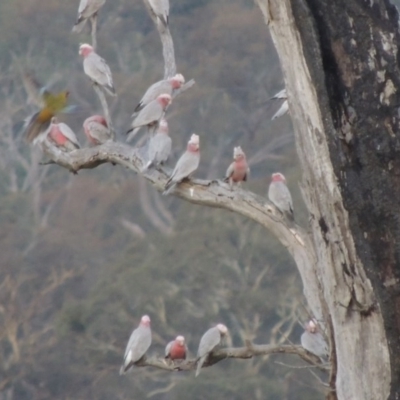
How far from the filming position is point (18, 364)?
2052cm

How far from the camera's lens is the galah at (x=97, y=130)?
620 cm

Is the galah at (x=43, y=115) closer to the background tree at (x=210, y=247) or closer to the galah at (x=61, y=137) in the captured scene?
the galah at (x=61, y=137)

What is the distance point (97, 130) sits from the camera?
6.41 m

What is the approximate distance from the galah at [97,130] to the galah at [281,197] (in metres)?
0.80

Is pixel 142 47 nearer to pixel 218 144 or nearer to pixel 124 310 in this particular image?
pixel 218 144

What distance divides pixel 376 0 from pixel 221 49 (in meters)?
25.4

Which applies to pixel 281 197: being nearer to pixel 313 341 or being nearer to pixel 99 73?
pixel 313 341

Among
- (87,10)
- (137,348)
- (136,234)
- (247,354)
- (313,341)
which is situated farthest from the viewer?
(136,234)

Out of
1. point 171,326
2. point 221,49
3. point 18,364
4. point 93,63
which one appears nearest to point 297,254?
point 93,63

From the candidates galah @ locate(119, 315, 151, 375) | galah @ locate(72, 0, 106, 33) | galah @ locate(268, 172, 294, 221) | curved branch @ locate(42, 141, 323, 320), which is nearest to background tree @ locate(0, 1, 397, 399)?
curved branch @ locate(42, 141, 323, 320)

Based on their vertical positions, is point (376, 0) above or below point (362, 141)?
above

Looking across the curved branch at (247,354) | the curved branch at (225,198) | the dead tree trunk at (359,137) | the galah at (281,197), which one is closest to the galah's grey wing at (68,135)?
the curved branch at (225,198)

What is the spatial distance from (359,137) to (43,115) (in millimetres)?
2035

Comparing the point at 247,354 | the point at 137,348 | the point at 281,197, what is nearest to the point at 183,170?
the point at 281,197
